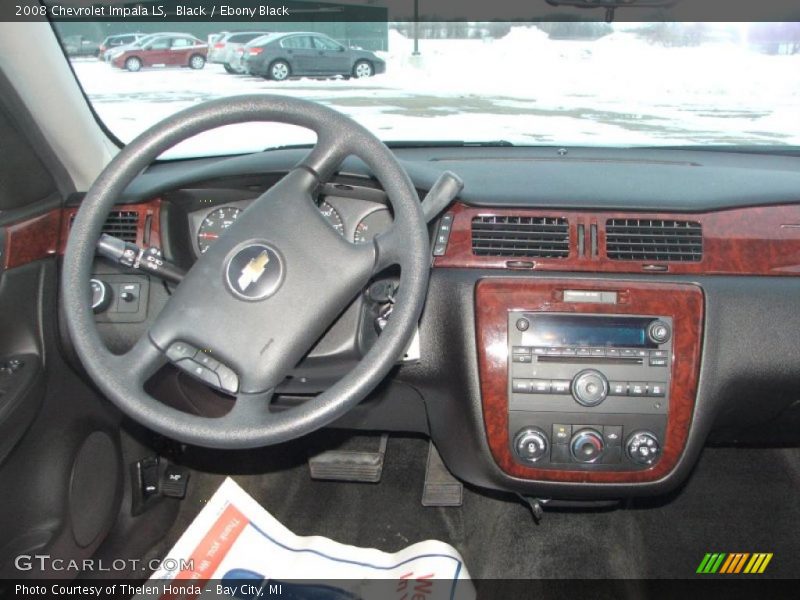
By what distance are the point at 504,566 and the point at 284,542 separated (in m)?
0.80

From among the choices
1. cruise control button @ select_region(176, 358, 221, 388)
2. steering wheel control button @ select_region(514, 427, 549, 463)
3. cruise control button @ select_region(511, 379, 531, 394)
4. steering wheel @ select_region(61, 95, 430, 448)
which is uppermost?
steering wheel @ select_region(61, 95, 430, 448)

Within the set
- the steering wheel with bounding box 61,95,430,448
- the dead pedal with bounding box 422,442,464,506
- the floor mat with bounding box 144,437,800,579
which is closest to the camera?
the steering wheel with bounding box 61,95,430,448

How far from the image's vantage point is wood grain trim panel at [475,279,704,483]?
76.6 inches

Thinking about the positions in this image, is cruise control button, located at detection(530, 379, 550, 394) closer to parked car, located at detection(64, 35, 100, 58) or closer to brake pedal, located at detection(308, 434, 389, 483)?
brake pedal, located at detection(308, 434, 389, 483)

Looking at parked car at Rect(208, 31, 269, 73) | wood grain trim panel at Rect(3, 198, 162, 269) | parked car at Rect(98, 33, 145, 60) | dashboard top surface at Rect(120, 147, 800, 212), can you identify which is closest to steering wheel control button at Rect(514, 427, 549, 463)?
dashboard top surface at Rect(120, 147, 800, 212)

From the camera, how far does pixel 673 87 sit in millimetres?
2236

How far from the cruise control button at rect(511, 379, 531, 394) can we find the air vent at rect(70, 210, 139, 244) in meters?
1.15

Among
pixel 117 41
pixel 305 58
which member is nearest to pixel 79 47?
pixel 117 41

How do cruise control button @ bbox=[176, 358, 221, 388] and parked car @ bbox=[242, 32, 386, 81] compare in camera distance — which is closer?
cruise control button @ bbox=[176, 358, 221, 388]

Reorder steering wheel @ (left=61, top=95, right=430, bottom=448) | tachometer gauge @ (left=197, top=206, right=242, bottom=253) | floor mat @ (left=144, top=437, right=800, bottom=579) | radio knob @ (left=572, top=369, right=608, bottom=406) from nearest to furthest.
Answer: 1. steering wheel @ (left=61, top=95, right=430, bottom=448)
2. radio knob @ (left=572, top=369, right=608, bottom=406)
3. tachometer gauge @ (left=197, top=206, right=242, bottom=253)
4. floor mat @ (left=144, top=437, right=800, bottom=579)


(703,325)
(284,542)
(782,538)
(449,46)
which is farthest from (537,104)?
(782,538)

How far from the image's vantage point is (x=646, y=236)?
1.96 m

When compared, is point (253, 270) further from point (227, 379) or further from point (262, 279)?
point (227, 379)

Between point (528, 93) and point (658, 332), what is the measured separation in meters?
0.89
